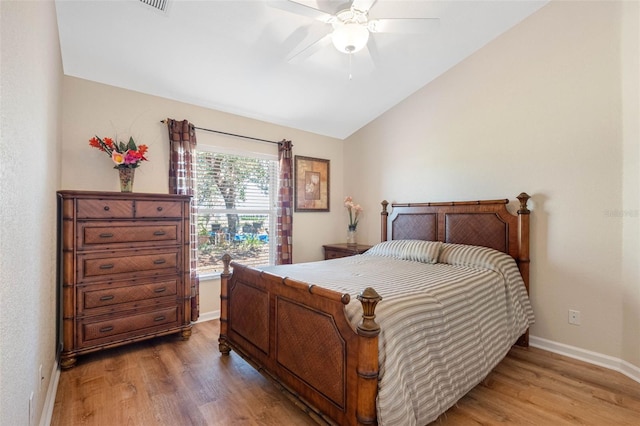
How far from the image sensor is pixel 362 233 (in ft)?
14.9

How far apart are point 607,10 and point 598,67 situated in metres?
0.43

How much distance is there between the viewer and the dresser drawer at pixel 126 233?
2420mm

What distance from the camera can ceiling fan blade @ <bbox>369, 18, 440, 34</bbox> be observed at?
2.05 meters

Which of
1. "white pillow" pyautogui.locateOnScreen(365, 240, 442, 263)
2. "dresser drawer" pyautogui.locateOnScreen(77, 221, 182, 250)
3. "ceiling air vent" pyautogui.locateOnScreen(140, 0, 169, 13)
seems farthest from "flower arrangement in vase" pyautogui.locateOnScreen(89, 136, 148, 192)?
"white pillow" pyautogui.locateOnScreen(365, 240, 442, 263)

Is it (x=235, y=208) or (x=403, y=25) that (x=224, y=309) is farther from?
(x=403, y=25)

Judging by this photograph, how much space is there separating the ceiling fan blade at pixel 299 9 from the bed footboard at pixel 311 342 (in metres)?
1.71

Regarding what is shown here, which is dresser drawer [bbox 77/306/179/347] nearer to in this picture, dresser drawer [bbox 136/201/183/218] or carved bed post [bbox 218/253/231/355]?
carved bed post [bbox 218/253/231/355]

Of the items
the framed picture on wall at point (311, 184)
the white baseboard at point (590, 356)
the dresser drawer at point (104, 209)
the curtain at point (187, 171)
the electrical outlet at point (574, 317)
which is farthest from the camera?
the framed picture on wall at point (311, 184)

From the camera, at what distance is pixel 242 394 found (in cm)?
204

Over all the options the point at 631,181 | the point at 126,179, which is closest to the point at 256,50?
the point at 126,179

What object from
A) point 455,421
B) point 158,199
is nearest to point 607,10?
point 455,421

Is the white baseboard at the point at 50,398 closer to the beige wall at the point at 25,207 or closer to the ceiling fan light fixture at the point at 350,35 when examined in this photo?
the beige wall at the point at 25,207

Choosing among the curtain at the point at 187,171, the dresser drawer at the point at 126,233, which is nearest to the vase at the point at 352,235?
the curtain at the point at 187,171

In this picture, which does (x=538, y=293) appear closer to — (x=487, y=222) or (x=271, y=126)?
(x=487, y=222)
